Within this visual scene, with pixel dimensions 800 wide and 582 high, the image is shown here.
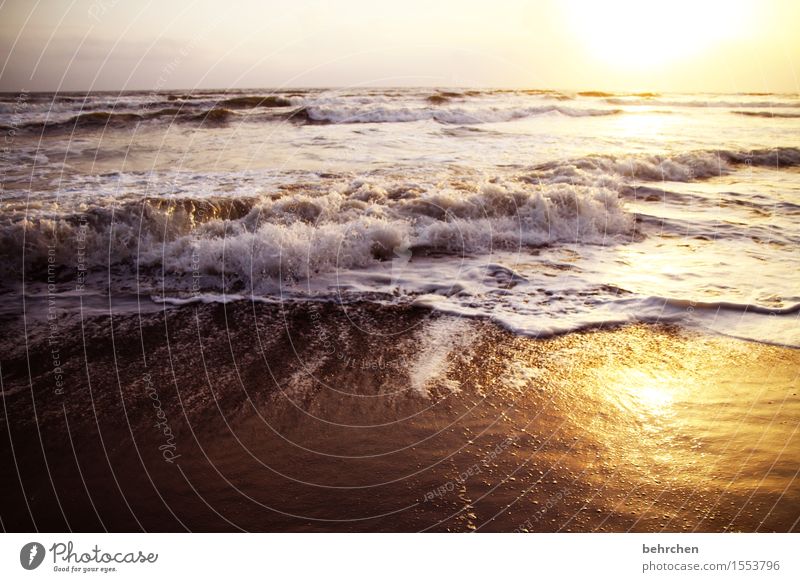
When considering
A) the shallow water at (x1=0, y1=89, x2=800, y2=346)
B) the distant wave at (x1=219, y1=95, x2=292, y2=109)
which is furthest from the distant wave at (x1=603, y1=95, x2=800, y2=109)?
the distant wave at (x1=219, y1=95, x2=292, y2=109)

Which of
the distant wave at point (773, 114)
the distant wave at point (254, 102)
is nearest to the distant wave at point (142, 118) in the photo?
the distant wave at point (254, 102)

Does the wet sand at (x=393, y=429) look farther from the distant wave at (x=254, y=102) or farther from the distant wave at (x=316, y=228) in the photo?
the distant wave at (x=254, y=102)

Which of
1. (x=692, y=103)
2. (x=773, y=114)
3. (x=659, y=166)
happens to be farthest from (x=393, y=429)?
(x=692, y=103)

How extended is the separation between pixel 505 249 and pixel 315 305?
2376 mm

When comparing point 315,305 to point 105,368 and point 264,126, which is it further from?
point 264,126

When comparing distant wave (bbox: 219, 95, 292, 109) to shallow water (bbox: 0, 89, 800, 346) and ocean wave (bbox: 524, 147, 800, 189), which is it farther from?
ocean wave (bbox: 524, 147, 800, 189)

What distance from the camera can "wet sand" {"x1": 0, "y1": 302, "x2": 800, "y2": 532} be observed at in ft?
7.17

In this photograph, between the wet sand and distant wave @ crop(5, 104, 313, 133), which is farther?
distant wave @ crop(5, 104, 313, 133)

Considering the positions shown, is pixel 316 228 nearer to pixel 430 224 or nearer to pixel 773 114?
pixel 430 224

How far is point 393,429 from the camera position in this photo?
2.63 meters

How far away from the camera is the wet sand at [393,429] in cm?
219

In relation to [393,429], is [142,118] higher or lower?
higher

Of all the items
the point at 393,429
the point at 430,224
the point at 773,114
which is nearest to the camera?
the point at 393,429
